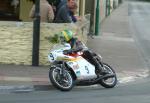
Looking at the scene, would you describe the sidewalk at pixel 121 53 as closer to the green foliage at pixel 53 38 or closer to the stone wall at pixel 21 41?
the green foliage at pixel 53 38

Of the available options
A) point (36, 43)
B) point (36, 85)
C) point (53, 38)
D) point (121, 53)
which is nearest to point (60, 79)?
point (36, 85)

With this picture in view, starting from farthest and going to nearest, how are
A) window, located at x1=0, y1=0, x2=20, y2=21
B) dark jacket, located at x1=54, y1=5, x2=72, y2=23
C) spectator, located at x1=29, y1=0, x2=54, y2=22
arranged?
1. window, located at x1=0, y1=0, x2=20, y2=21
2. dark jacket, located at x1=54, y1=5, x2=72, y2=23
3. spectator, located at x1=29, y1=0, x2=54, y2=22

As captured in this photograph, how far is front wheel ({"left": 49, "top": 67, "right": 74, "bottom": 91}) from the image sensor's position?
39.6ft

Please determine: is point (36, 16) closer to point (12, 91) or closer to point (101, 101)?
point (12, 91)

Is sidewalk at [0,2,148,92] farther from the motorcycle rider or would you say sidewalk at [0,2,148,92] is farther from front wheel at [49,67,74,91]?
the motorcycle rider

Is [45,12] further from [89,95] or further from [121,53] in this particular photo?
[121,53]

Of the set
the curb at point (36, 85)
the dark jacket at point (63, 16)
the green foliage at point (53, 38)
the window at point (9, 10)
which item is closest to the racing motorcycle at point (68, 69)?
the curb at point (36, 85)

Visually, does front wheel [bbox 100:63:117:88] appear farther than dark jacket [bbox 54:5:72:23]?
No

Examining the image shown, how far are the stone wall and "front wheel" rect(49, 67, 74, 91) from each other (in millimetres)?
3118

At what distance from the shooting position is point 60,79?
1217 cm

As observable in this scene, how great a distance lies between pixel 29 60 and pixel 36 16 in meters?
1.19

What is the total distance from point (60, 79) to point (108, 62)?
5096 millimetres

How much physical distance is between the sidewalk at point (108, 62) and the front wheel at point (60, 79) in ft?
1.53

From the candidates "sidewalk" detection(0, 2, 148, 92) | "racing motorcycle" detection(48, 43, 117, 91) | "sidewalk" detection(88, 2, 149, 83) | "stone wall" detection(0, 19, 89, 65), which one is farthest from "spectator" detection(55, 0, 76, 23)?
"racing motorcycle" detection(48, 43, 117, 91)
